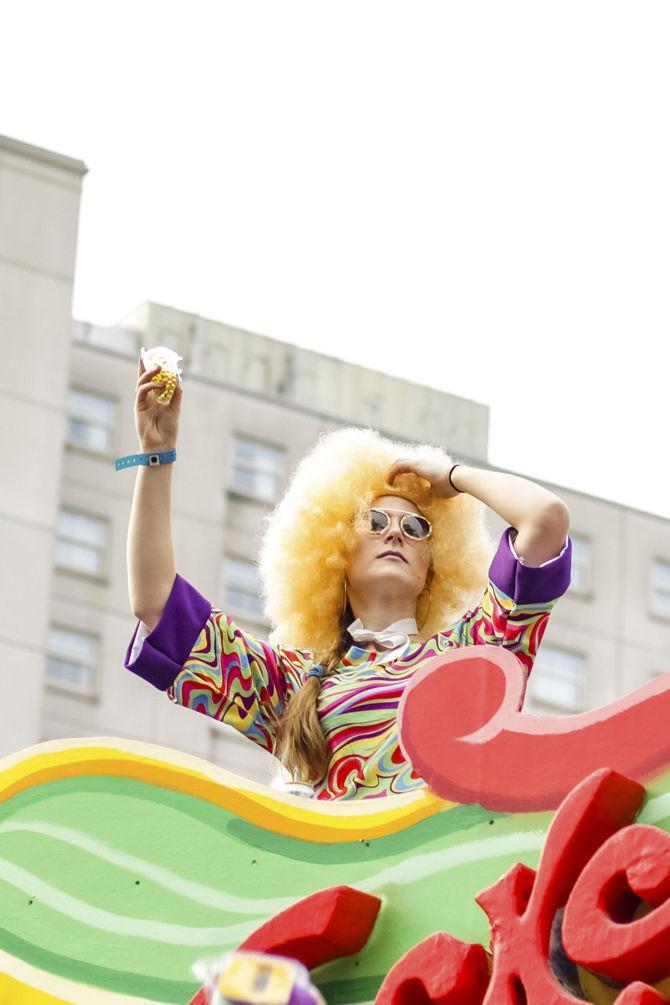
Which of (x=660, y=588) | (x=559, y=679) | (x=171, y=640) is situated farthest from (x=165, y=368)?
(x=660, y=588)

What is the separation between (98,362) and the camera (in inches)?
1339

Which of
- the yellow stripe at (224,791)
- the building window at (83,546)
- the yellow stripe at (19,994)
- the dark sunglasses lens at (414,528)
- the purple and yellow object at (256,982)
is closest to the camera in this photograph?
the purple and yellow object at (256,982)

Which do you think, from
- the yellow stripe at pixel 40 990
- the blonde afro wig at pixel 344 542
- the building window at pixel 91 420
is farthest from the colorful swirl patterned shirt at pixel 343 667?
the building window at pixel 91 420

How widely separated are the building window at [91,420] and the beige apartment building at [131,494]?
0.09ft

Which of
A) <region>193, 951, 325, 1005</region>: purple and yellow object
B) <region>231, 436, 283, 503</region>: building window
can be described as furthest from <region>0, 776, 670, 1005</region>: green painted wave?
<region>231, 436, 283, 503</region>: building window

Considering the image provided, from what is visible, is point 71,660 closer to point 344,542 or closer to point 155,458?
point 344,542

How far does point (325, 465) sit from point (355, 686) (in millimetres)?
1083

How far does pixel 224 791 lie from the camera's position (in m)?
6.70

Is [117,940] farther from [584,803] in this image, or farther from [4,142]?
[4,142]

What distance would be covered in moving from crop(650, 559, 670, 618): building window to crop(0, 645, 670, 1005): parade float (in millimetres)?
31407

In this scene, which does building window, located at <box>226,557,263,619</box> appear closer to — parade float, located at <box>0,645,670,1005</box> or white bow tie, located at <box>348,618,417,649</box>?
white bow tie, located at <box>348,618,417,649</box>

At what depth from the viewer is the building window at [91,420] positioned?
33875mm

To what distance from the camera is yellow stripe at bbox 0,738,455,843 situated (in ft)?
20.7

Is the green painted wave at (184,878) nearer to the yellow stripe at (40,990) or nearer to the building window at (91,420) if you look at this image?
A: the yellow stripe at (40,990)
